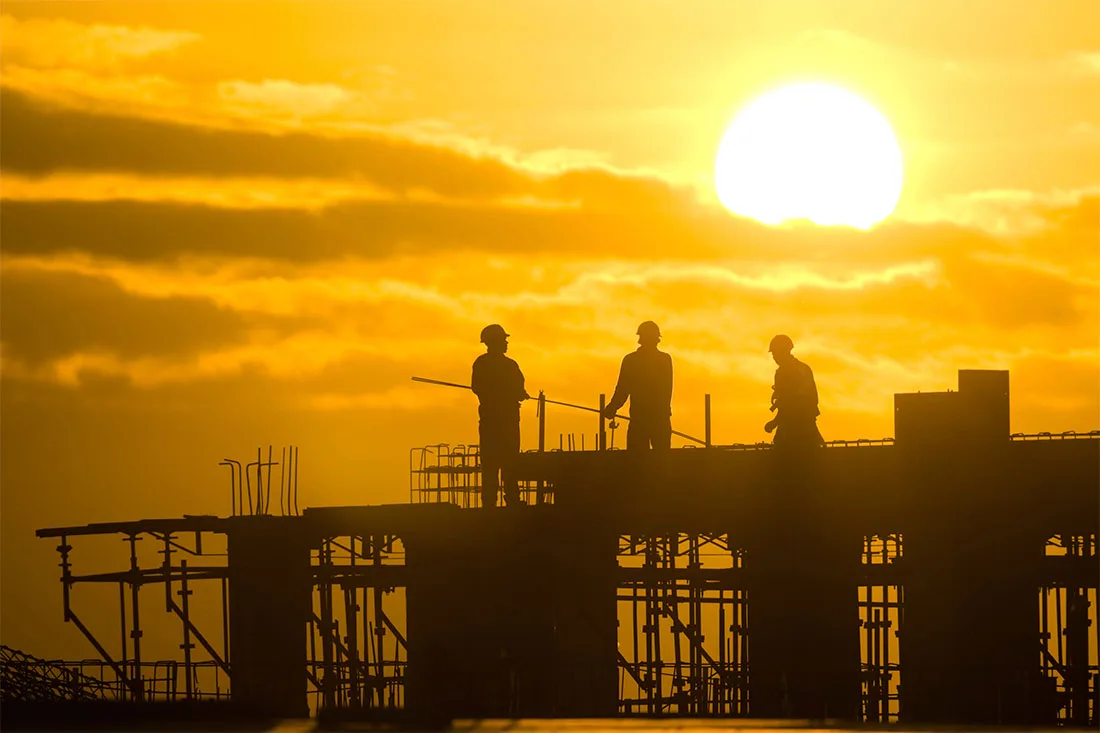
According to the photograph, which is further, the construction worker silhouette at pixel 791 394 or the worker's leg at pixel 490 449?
the worker's leg at pixel 490 449

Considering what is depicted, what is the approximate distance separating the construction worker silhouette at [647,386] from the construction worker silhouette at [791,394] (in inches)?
68.3

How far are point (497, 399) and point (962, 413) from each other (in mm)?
6337

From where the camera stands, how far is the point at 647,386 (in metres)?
28.9

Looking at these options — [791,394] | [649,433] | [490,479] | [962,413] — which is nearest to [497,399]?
[490,479]

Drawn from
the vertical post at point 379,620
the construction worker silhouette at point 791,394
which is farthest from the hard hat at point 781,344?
the vertical post at point 379,620

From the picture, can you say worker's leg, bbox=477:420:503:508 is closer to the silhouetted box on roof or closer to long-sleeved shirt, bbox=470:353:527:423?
long-sleeved shirt, bbox=470:353:527:423

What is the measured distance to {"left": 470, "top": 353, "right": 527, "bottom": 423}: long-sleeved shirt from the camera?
29.8 m

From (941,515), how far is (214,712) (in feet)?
33.5

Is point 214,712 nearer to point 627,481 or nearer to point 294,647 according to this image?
point 627,481

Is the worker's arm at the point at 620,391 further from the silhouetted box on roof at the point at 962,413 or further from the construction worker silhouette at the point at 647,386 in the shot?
the silhouetted box on roof at the point at 962,413

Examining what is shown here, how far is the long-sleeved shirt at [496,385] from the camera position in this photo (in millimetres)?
29781

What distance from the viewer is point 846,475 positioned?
2934cm

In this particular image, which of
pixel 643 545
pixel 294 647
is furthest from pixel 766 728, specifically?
pixel 643 545

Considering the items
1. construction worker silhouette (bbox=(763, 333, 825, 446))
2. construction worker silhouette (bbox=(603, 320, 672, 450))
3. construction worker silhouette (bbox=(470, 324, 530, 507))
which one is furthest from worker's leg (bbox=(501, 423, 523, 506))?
construction worker silhouette (bbox=(763, 333, 825, 446))
